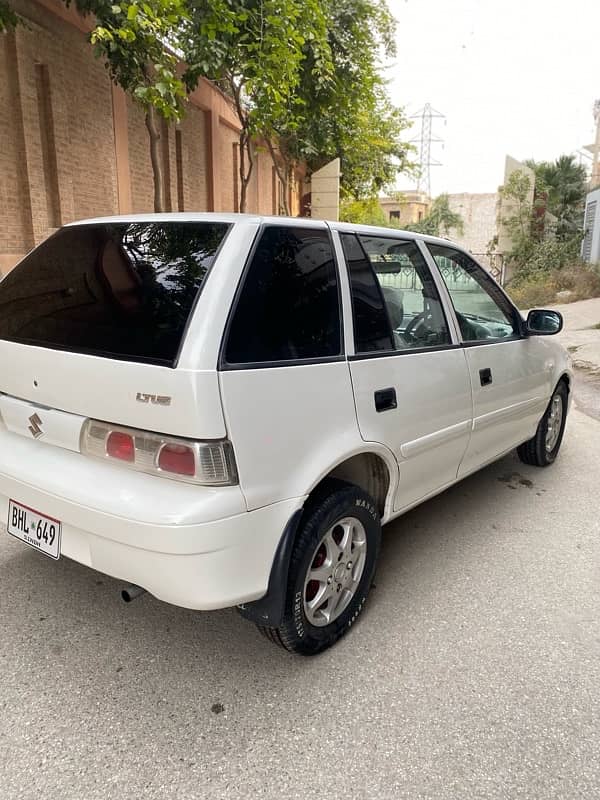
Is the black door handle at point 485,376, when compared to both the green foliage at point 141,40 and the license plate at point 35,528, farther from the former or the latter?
the green foliage at point 141,40

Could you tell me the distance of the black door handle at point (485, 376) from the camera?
3.50 metres

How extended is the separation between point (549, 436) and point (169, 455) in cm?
372

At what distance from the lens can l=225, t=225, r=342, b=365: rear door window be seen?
2.16 m

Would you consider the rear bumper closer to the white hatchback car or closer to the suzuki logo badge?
the white hatchback car

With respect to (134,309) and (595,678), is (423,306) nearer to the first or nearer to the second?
(134,309)

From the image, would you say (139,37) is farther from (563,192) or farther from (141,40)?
(563,192)

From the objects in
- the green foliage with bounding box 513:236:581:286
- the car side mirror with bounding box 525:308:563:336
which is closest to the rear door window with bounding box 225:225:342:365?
the car side mirror with bounding box 525:308:563:336

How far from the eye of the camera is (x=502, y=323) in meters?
3.97

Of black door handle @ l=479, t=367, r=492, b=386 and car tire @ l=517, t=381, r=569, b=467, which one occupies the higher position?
black door handle @ l=479, t=367, r=492, b=386

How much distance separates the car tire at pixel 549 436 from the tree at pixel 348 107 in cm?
→ 710

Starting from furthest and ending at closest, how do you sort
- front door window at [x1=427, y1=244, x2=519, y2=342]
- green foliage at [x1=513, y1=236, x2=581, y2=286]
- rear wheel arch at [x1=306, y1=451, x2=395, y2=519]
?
green foliage at [x1=513, y1=236, x2=581, y2=286] < front door window at [x1=427, y1=244, x2=519, y2=342] < rear wheel arch at [x1=306, y1=451, x2=395, y2=519]

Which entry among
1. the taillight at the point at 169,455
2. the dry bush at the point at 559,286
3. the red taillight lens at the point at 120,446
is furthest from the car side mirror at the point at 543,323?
the dry bush at the point at 559,286

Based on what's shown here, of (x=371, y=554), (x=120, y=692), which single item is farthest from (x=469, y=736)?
(x=120, y=692)

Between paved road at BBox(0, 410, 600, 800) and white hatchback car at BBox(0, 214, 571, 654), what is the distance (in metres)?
0.27
